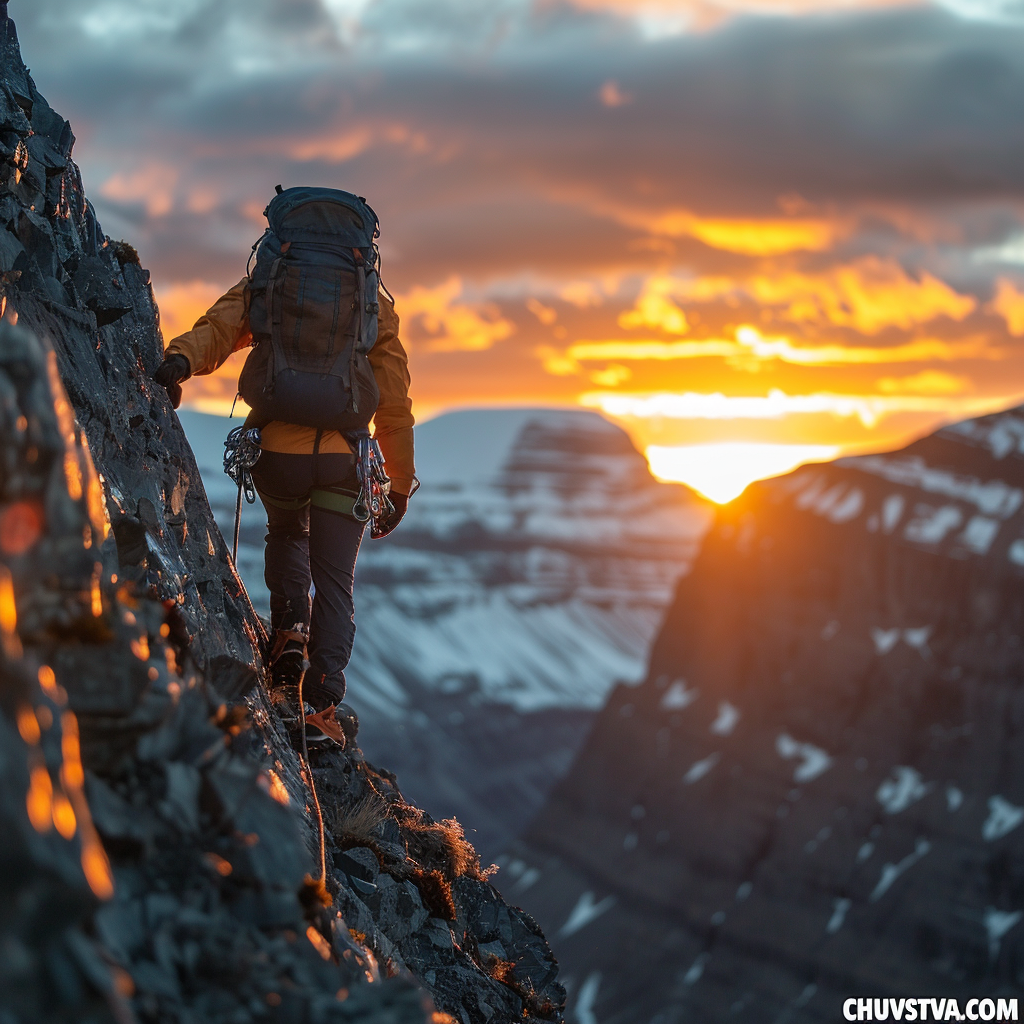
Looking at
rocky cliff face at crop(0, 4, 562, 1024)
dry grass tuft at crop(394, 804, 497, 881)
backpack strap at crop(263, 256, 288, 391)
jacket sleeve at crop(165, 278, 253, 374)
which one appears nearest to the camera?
rocky cliff face at crop(0, 4, 562, 1024)

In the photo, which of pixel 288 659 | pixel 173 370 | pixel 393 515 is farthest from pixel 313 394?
pixel 288 659

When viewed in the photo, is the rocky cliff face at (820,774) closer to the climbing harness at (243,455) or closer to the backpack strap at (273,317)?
the climbing harness at (243,455)

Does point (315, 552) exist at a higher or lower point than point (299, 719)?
higher

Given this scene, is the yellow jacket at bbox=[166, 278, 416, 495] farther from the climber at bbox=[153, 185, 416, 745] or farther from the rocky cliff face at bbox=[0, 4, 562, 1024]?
the rocky cliff face at bbox=[0, 4, 562, 1024]

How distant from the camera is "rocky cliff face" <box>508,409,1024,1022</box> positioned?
291 ft

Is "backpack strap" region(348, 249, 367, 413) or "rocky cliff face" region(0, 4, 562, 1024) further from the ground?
"backpack strap" region(348, 249, 367, 413)

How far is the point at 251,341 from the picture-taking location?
29.8 feet

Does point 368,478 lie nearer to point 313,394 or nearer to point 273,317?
point 313,394

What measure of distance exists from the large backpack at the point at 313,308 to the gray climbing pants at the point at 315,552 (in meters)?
0.42

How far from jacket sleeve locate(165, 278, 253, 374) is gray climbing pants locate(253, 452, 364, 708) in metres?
0.86

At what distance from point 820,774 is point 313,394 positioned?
105m

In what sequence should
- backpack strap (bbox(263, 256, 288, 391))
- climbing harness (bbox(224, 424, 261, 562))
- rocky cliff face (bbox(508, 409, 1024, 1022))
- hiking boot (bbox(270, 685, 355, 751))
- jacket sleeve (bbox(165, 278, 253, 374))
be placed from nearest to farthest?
backpack strap (bbox(263, 256, 288, 391))
jacket sleeve (bbox(165, 278, 253, 374))
climbing harness (bbox(224, 424, 261, 562))
hiking boot (bbox(270, 685, 355, 751))
rocky cliff face (bbox(508, 409, 1024, 1022))

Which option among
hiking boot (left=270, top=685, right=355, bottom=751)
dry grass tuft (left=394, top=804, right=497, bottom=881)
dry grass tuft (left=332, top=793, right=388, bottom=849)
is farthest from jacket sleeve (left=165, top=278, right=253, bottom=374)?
dry grass tuft (left=394, top=804, right=497, bottom=881)

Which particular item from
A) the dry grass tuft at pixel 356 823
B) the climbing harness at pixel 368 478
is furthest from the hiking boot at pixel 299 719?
the climbing harness at pixel 368 478
